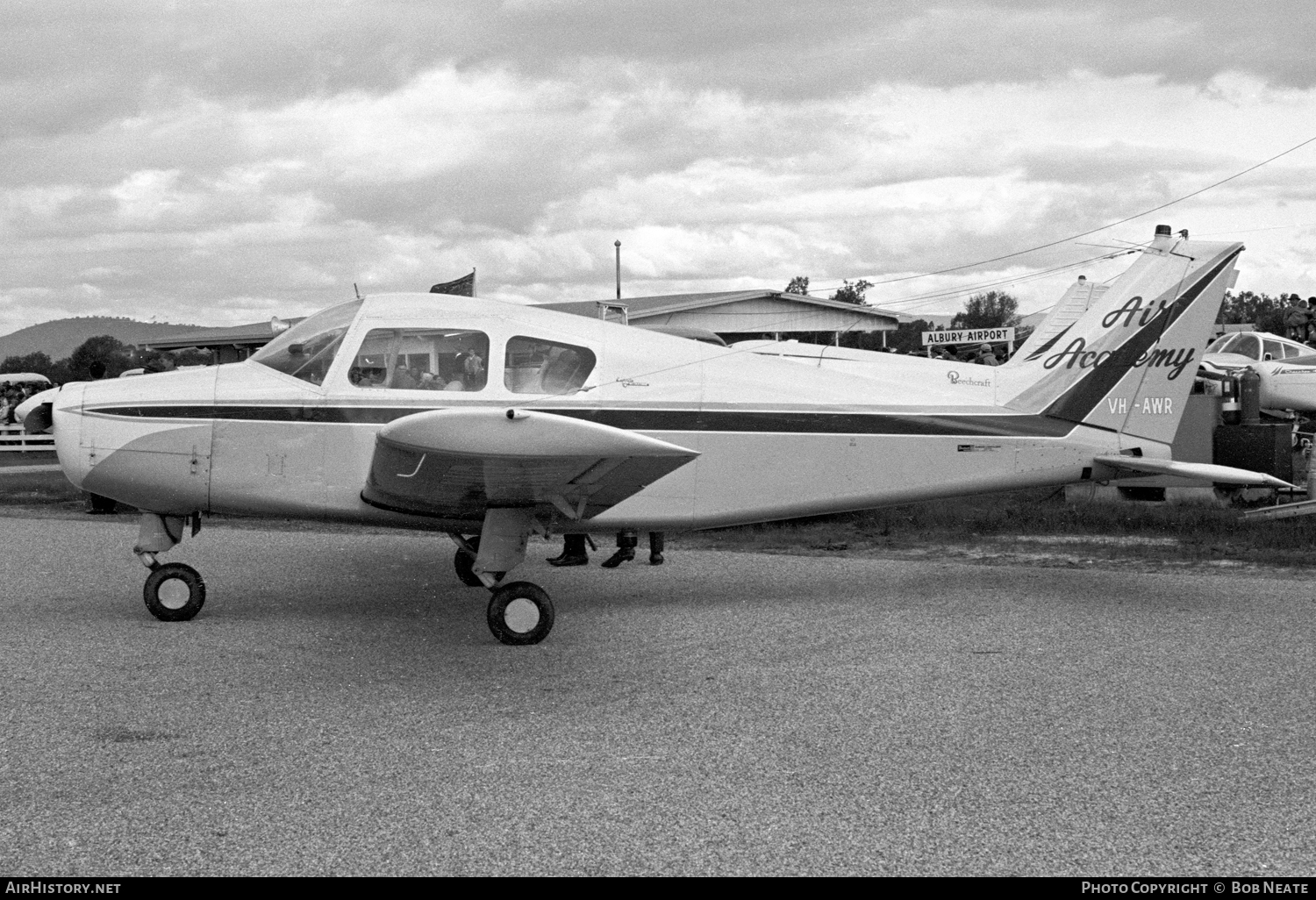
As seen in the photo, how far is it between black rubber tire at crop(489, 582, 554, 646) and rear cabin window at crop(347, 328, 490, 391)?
1418mm

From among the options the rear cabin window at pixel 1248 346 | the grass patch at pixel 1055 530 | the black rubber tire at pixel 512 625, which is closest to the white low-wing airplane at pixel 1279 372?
the rear cabin window at pixel 1248 346

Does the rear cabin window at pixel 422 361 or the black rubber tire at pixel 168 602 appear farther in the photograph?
the black rubber tire at pixel 168 602

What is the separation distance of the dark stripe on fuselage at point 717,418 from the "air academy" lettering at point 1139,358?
469mm

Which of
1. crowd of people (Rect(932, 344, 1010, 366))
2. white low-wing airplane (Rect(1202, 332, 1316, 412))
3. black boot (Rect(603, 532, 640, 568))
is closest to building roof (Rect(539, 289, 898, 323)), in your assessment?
crowd of people (Rect(932, 344, 1010, 366))

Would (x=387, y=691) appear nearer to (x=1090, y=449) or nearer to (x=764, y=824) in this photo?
(x=764, y=824)

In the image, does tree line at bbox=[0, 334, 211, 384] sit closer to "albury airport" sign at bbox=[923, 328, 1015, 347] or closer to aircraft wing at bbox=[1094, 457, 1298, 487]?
"albury airport" sign at bbox=[923, 328, 1015, 347]

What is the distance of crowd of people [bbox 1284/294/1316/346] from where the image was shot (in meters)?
21.7

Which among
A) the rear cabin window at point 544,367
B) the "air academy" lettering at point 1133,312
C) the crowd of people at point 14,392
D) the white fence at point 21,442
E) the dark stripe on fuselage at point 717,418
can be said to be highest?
the "air academy" lettering at point 1133,312

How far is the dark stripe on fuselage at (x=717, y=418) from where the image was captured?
25.8 feet

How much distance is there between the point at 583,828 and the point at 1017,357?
761cm

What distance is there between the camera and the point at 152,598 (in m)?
8.14

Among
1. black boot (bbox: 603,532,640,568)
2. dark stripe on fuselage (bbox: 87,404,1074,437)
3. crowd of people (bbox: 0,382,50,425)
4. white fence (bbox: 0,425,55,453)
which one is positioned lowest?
white fence (bbox: 0,425,55,453)

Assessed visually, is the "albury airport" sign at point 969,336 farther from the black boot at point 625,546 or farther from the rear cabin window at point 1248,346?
the black boot at point 625,546

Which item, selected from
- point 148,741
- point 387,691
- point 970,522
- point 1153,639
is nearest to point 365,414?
point 387,691
